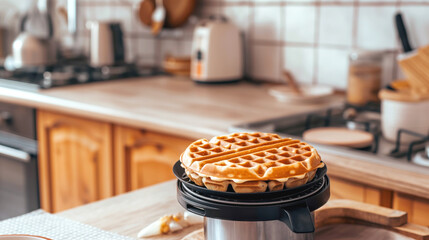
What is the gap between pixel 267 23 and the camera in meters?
2.18

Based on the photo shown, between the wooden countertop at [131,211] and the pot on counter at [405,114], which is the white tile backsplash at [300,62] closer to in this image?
the pot on counter at [405,114]

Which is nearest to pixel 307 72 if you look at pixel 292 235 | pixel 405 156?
pixel 405 156

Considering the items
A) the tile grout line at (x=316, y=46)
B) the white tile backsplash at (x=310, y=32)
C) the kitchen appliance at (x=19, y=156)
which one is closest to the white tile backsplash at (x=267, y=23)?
the white tile backsplash at (x=310, y=32)

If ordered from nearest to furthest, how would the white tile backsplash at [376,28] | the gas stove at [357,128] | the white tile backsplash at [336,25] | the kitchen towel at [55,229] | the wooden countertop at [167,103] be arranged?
the kitchen towel at [55,229] → the gas stove at [357,128] → the wooden countertop at [167,103] → the white tile backsplash at [376,28] → the white tile backsplash at [336,25]

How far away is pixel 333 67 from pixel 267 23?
0.35 metres

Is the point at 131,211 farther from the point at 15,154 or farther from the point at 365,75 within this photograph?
the point at 15,154

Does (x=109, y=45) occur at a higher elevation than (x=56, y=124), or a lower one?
higher

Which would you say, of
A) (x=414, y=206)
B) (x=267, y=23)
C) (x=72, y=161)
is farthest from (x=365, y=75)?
(x=72, y=161)

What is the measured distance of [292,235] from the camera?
671mm

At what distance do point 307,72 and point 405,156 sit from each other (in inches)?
35.1

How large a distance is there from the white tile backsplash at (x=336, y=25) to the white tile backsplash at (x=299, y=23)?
1.6 inches

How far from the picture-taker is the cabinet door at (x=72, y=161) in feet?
5.94

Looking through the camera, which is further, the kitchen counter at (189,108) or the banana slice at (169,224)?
the kitchen counter at (189,108)

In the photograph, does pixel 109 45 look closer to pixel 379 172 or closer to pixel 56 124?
pixel 56 124
